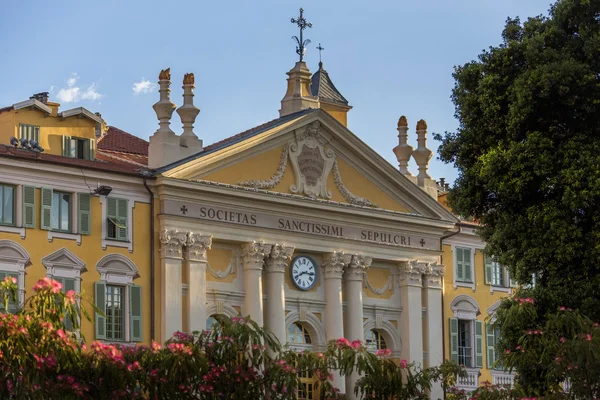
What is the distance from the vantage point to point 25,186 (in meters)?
48.3

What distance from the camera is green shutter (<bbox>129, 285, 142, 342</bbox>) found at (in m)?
50.2

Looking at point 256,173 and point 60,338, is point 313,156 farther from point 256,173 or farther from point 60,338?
point 60,338

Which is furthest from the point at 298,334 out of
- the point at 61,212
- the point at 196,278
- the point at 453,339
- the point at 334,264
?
the point at 61,212

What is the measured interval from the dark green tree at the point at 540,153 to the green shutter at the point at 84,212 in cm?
1147

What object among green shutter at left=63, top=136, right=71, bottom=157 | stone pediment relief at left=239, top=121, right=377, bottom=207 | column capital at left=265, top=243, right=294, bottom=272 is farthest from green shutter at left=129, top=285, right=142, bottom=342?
stone pediment relief at left=239, top=121, right=377, bottom=207

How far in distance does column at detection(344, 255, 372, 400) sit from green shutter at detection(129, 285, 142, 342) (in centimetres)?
878

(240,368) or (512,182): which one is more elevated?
(512,182)

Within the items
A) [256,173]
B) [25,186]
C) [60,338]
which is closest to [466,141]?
[256,173]

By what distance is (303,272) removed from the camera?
5538 cm

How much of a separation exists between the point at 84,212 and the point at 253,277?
6.51 metres

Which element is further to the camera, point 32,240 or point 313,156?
point 313,156

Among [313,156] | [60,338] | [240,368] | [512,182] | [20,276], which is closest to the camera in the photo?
[60,338]

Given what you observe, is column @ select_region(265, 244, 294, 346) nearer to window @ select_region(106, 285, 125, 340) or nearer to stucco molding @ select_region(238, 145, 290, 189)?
stucco molding @ select_region(238, 145, 290, 189)

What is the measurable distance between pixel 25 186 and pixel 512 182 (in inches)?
581
